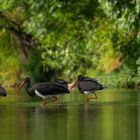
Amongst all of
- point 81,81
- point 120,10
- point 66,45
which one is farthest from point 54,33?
point 81,81

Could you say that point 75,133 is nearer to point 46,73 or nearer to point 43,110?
point 43,110

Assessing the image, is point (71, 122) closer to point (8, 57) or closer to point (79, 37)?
point (79, 37)

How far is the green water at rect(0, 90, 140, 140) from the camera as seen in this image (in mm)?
13383

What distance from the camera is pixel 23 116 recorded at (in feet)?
59.2

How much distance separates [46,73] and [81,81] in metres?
32.6

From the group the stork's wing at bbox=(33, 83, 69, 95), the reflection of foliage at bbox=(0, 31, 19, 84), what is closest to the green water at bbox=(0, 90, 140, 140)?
the stork's wing at bbox=(33, 83, 69, 95)

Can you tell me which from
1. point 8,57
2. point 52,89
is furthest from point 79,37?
point 52,89

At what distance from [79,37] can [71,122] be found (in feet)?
103

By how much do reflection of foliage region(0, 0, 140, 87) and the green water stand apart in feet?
61.6

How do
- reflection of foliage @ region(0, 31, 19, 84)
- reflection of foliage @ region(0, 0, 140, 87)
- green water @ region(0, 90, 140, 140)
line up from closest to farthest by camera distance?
green water @ region(0, 90, 140, 140), reflection of foliage @ region(0, 0, 140, 87), reflection of foliage @ region(0, 31, 19, 84)

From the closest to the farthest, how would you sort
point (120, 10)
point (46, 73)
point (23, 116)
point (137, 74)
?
point (23, 116) < point (120, 10) < point (137, 74) < point (46, 73)

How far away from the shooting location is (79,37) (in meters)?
47.1

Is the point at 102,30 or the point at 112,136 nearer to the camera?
the point at 112,136

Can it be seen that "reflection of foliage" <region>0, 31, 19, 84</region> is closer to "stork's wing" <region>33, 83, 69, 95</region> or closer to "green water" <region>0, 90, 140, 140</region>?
"stork's wing" <region>33, 83, 69, 95</region>
